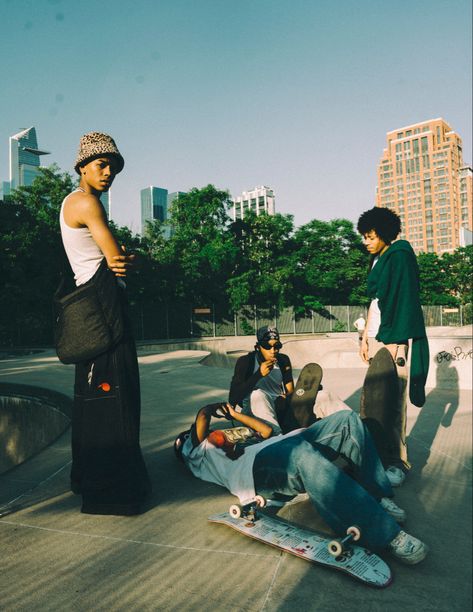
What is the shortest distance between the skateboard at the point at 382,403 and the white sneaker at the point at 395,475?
0.09 meters

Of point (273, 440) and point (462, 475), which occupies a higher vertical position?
point (273, 440)

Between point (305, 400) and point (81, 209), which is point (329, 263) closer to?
point (305, 400)

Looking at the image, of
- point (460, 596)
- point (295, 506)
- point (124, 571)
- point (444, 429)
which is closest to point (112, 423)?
point (124, 571)

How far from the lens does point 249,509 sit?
2.36 metres

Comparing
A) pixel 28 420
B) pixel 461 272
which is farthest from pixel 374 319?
pixel 461 272

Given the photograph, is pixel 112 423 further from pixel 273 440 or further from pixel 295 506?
pixel 295 506

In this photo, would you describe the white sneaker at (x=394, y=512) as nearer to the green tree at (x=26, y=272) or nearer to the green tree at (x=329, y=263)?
the green tree at (x=26, y=272)

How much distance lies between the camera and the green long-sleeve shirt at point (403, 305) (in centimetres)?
311

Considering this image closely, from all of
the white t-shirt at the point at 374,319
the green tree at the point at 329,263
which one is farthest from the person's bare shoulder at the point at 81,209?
the green tree at the point at 329,263

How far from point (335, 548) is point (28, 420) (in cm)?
589

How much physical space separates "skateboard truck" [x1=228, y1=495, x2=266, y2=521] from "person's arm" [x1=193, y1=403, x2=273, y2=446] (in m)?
0.68

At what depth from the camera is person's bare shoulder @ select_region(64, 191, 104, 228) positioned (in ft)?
7.64

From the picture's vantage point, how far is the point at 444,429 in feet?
15.2

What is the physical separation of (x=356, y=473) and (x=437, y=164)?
158 metres
